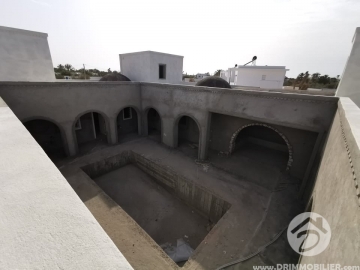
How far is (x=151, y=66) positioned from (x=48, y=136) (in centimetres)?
1008

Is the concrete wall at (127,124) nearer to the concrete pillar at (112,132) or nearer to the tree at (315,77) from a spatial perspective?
the concrete pillar at (112,132)

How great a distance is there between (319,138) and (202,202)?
577 cm

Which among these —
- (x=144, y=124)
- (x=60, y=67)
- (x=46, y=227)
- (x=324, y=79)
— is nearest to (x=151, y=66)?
(x=144, y=124)

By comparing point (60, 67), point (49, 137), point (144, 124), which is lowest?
point (49, 137)

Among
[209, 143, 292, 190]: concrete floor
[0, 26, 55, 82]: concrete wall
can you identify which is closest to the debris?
[209, 143, 292, 190]: concrete floor

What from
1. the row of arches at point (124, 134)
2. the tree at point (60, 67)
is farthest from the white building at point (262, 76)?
the tree at point (60, 67)

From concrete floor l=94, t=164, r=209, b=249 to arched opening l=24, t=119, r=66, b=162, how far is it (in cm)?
378

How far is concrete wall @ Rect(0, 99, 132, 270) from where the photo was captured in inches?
45.0

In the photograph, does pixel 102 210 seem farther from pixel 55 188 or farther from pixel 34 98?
pixel 34 98

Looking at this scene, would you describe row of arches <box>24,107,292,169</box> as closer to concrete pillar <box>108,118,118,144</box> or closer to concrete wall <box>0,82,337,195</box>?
concrete pillar <box>108,118,118,144</box>

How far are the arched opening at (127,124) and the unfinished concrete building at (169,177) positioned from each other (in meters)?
0.10

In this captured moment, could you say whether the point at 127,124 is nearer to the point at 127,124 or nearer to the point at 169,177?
the point at 127,124

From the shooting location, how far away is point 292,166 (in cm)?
866

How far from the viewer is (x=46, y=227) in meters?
1.35
